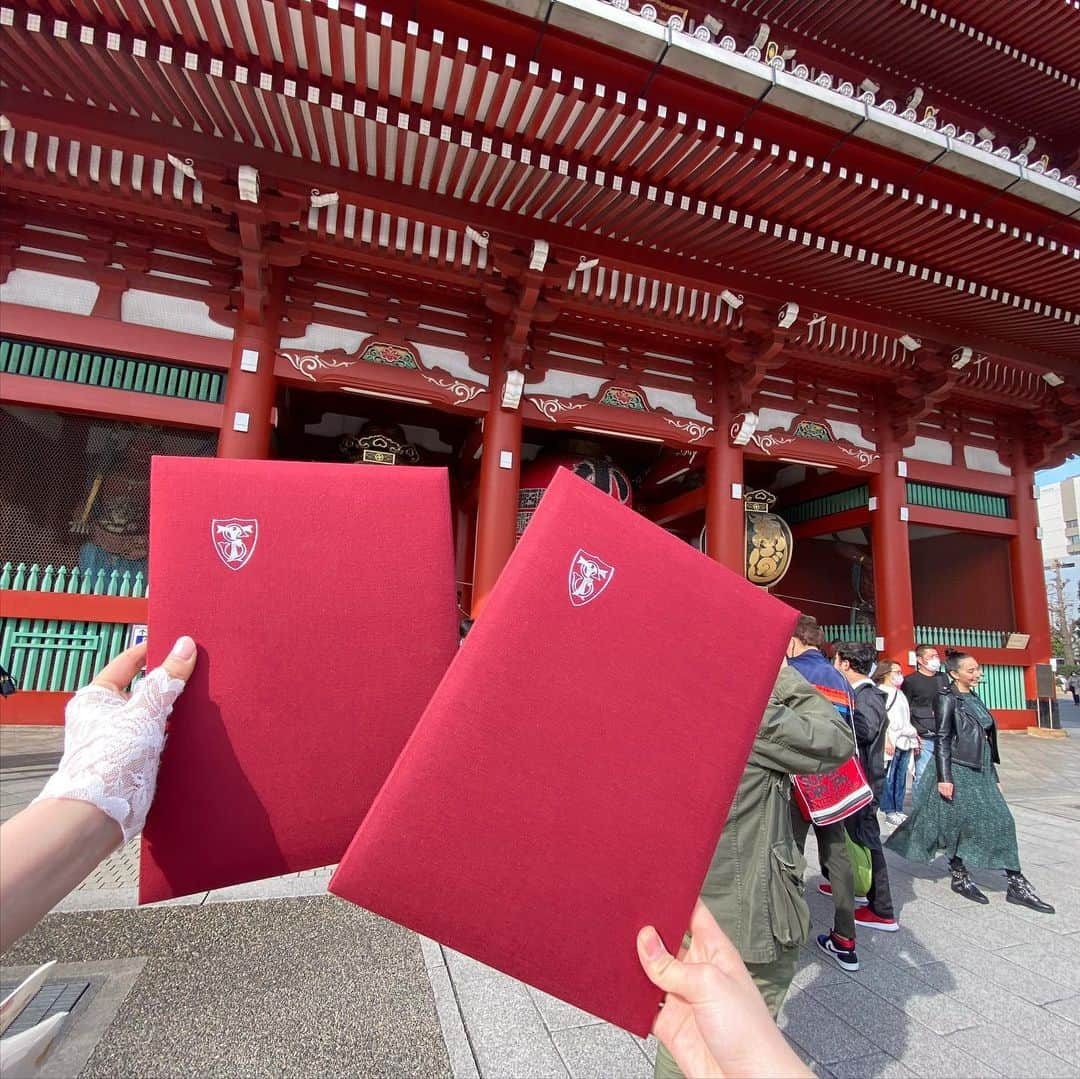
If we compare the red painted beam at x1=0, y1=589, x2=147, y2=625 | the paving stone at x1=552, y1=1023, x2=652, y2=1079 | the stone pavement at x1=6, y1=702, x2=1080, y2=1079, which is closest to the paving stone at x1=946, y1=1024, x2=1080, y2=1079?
the stone pavement at x1=6, y1=702, x2=1080, y2=1079

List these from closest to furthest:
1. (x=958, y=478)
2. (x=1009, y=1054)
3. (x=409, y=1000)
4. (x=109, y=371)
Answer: (x=1009, y=1054) < (x=409, y=1000) < (x=109, y=371) < (x=958, y=478)

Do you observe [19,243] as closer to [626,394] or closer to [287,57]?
[287,57]

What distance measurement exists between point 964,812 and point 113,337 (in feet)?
24.1

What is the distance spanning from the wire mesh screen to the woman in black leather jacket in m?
6.76

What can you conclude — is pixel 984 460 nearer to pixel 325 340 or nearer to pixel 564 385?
pixel 564 385

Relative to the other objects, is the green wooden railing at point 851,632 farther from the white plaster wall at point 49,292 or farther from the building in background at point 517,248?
the white plaster wall at point 49,292

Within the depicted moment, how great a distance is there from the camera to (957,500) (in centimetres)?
864

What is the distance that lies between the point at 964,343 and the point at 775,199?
3468 millimetres

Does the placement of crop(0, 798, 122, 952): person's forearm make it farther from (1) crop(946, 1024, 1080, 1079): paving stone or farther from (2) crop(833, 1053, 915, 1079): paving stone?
(1) crop(946, 1024, 1080, 1079): paving stone

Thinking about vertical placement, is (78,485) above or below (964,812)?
above

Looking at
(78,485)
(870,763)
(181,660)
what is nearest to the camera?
(181,660)

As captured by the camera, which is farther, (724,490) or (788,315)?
(724,490)

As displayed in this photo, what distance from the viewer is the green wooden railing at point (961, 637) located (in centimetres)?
841

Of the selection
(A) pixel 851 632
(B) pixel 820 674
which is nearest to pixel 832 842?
(B) pixel 820 674
